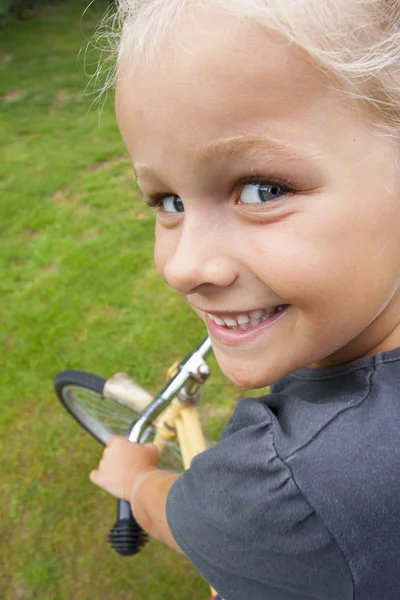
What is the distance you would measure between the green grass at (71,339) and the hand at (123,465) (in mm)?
1177

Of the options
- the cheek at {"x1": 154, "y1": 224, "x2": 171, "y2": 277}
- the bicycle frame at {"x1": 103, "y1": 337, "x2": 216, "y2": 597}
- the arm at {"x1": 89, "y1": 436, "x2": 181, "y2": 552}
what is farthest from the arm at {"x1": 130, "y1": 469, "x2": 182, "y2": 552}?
the cheek at {"x1": 154, "y1": 224, "x2": 171, "y2": 277}

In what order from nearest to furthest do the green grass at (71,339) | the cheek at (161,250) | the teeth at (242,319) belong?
1. the teeth at (242,319)
2. the cheek at (161,250)
3. the green grass at (71,339)

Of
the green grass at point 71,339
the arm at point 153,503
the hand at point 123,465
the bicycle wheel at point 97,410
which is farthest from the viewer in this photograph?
the green grass at point 71,339

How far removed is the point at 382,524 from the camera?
833mm

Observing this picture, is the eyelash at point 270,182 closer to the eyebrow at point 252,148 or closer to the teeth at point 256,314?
the eyebrow at point 252,148

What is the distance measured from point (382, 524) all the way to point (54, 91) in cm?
884

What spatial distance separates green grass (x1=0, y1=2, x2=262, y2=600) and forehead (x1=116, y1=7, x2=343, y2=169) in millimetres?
2437

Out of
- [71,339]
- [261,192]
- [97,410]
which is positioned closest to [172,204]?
[261,192]

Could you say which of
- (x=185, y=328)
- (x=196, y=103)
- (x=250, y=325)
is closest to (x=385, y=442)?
(x=250, y=325)

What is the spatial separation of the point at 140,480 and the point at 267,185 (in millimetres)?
1095

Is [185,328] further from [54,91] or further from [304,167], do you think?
[54,91]

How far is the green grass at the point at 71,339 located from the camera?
2.69 meters

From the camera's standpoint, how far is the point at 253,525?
909 mm

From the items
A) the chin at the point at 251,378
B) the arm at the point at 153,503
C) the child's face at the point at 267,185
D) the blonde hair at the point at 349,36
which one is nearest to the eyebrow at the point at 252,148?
the child's face at the point at 267,185
